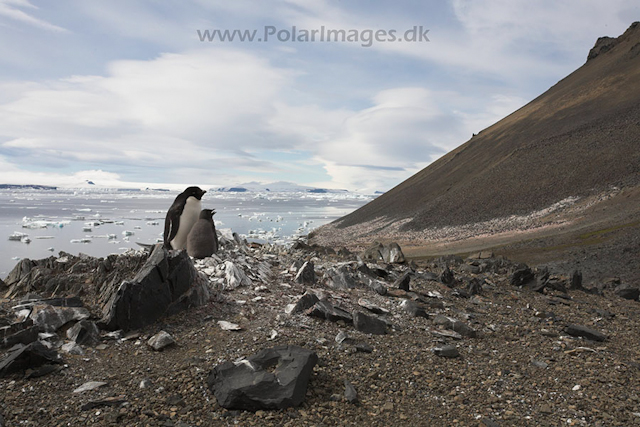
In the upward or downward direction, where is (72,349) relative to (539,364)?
upward

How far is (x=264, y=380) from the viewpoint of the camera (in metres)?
4.98

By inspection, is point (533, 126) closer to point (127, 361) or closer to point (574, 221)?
point (574, 221)

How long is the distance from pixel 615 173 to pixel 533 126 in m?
22.8

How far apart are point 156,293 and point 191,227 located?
149 inches

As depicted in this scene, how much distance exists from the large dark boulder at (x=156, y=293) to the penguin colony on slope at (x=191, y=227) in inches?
72.8

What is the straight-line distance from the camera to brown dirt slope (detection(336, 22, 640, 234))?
41.1 m

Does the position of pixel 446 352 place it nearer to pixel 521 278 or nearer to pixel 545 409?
pixel 545 409

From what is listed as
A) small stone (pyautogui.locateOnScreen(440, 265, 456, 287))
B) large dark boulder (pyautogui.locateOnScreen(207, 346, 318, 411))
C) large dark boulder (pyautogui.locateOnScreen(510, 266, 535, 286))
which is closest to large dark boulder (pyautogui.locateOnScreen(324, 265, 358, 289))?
small stone (pyautogui.locateOnScreen(440, 265, 456, 287))

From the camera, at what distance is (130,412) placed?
14.9 ft

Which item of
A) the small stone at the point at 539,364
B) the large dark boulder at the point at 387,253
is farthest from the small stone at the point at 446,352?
the large dark boulder at the point at 387,253

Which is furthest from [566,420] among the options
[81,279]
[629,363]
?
[81,279]

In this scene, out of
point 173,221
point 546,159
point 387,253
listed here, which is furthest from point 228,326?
point 546,159

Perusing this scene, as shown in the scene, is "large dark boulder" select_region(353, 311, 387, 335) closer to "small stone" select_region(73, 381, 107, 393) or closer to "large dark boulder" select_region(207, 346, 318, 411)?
"large dark boulder" select_region(207, 346, 318, 411)

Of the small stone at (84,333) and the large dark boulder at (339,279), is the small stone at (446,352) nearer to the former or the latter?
the large dark boulder at (339,279)
